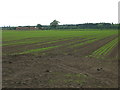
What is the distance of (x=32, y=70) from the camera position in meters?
8.93

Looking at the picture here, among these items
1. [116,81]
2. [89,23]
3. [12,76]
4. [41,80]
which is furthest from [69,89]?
[89,23]

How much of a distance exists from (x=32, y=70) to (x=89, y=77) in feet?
11.0

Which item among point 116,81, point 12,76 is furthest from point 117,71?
point 12,76

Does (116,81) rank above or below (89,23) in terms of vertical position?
below

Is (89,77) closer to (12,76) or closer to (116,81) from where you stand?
(116,81)

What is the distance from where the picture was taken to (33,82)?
6.98 metres

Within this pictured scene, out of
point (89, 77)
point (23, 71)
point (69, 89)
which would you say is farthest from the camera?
point (23, 71)

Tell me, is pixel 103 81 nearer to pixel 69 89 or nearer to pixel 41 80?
pixel 69 89

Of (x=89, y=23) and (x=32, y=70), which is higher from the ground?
(x=89, y=23)

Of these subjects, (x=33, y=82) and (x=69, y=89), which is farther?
(x=33, y=82)

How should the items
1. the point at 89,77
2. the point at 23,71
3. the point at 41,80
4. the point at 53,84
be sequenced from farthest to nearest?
the point at 23,71, the point at 89,77, the point at 41,80, the point at 53,84

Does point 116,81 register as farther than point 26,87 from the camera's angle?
Yes

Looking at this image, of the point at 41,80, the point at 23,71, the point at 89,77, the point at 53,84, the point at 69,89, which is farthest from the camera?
the point at 23,71

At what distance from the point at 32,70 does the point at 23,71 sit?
531 mm
